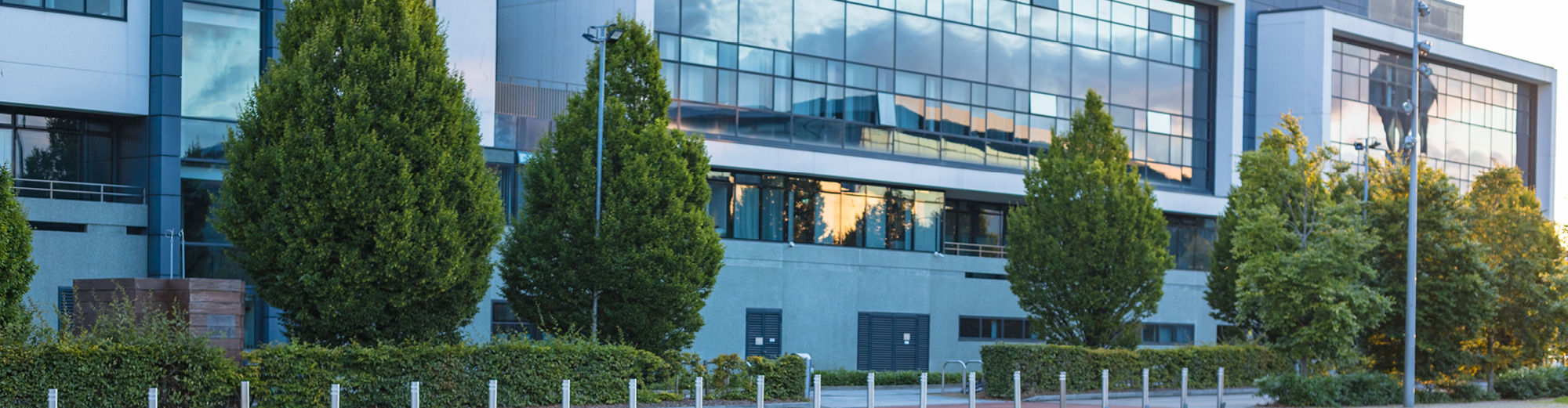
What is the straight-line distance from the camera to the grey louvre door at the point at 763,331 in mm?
35406

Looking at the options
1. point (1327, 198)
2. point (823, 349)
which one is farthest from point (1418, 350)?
point (823, 349)

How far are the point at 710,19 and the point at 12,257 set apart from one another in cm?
2101

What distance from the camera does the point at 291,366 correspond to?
62.0ft

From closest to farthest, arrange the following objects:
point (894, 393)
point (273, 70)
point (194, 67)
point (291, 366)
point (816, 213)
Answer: point (291, 366)
point (273, 70)
point (194, 67)
point (894, 393)
point (816, 213)

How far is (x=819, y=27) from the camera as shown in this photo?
3825 centimetres

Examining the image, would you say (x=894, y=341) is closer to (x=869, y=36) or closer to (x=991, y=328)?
(x=991, y=328)

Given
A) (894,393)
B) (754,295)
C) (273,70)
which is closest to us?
(273,70)

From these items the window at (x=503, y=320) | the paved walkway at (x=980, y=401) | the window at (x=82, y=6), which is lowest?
the paved walkway at (x=980, y=401)

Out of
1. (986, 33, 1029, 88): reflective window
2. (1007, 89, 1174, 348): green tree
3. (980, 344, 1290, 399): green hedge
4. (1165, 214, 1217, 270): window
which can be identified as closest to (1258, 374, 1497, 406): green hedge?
(980, 344, 1290, 399): green hedge

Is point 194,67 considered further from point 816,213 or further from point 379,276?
point 816,213

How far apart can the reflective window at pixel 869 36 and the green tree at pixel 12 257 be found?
80.2 feet

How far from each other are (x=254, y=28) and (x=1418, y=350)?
2515cm

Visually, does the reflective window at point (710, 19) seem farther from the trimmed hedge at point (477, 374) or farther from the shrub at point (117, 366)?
the shrub at point (117, 366)

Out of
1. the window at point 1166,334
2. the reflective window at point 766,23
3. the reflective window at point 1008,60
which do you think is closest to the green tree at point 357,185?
the reflective window at point 766,23
